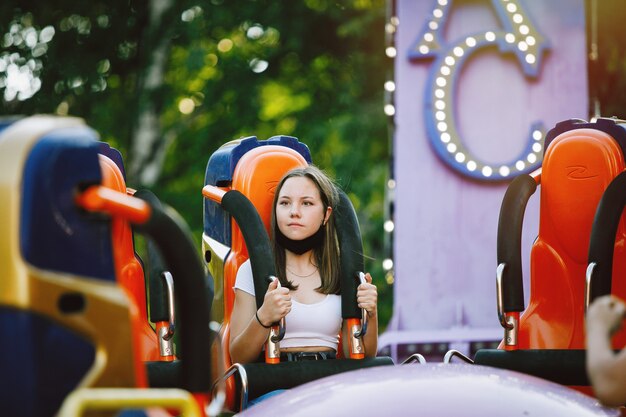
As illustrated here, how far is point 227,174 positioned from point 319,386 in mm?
1632

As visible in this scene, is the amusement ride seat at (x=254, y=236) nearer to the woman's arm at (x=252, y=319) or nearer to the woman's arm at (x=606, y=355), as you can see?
the woman's arm at (x=252, y=319)

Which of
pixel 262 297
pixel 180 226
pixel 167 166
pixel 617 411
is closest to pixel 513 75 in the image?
pixel 262 297

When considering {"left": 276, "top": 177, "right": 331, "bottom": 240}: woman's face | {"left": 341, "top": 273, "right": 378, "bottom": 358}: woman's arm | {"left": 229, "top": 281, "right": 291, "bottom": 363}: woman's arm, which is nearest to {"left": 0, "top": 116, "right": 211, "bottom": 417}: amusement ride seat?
{"left": 229, "top": 281, "right": 291, "bottom": 363}: woman's arm

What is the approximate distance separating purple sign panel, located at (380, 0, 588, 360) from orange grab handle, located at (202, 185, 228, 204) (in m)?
3.09

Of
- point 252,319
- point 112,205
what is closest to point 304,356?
point 252,319

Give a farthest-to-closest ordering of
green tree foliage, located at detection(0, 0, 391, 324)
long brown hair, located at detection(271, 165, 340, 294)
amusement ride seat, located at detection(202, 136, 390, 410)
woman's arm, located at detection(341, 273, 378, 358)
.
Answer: green tree foliage, located at detection(0, 0, 391, 324)
long brown hair, located at detection(271, 165, 340, 294)
woman's arm, located at detection(341, 273, 378, 358)
amusement ride seat, located at detection(202, 136, 390, 410)

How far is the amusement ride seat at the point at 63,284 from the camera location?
74.0 inches

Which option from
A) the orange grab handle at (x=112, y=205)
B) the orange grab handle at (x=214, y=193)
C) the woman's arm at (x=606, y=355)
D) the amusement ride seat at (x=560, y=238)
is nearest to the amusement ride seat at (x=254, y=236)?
the orange grab handle at (x=214, y=193)

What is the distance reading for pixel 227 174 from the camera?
13.4ft

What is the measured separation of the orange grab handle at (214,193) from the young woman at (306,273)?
0.20 meters

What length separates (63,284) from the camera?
1908 millimetres

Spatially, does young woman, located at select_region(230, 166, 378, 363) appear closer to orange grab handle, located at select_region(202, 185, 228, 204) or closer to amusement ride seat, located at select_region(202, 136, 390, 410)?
amusement ride seat, located at select_region(202, 136, 390, 410)

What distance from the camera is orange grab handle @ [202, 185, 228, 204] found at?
3.88 meters

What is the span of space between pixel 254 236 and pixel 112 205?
1534 mm
